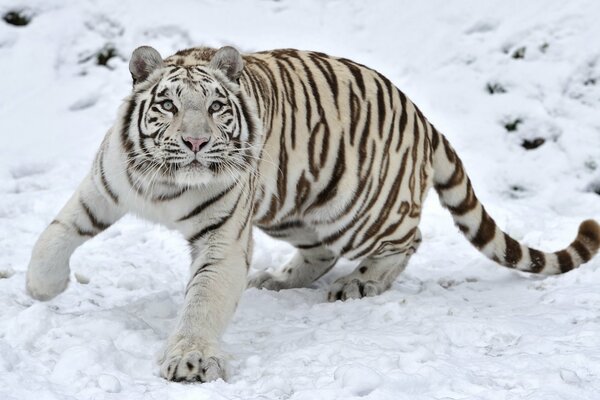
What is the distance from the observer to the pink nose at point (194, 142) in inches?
133

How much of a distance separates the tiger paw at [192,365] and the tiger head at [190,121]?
717 millimetres

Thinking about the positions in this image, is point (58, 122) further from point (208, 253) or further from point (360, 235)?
point (208, 253)

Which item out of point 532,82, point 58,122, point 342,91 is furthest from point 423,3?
point 342,91

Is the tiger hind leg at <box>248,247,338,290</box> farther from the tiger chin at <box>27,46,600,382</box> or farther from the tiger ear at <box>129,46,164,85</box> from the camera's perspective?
the tiger ear at <box>129,46,164,85</box>

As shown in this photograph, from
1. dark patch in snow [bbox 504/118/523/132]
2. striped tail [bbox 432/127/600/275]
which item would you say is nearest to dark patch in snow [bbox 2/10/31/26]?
dark patch in snow [bbox 504/118/523/132]

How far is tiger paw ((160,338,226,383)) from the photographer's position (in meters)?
3.05

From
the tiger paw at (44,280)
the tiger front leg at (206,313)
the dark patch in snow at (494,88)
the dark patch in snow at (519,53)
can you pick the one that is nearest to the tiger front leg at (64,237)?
the tiger paw at (44,280)

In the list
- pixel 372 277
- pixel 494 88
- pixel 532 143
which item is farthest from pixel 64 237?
pixel 494 88

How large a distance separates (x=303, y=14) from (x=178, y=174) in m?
5.17

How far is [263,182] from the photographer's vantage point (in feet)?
13.4

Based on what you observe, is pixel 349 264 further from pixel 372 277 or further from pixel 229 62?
pixel 229 62

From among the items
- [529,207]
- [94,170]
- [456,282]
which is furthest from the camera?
[529,207]

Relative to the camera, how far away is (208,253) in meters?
3.63

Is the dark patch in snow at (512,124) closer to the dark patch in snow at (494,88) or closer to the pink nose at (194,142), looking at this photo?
the dark patch in snow at (494,88)
